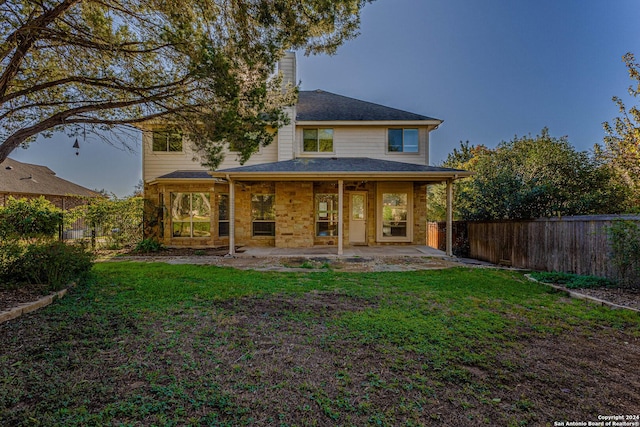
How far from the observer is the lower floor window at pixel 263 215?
41.7ft

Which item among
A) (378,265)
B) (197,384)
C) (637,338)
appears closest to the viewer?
(197,384)

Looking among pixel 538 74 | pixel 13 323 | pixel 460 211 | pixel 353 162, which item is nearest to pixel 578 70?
pixel 538 74

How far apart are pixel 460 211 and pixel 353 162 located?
498 centimetres

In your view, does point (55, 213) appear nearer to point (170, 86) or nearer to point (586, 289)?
point (170, 86)

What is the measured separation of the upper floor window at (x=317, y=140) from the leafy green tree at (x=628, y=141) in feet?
31.1

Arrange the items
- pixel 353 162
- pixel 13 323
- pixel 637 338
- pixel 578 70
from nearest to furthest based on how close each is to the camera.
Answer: pixel 637 338 → pixel 13 323 → pixel 353 162 → pixel 578 70

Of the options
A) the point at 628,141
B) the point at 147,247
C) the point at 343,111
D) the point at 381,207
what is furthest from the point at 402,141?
the point at 147,247

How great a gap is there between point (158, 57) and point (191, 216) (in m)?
7.74

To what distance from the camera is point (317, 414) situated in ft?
7.48

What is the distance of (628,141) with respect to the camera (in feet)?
33.4

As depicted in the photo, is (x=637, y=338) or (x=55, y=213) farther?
(x=55, y=213)

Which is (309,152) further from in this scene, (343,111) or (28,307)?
(28,307)

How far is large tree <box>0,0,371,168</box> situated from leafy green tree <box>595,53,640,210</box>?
10.5m

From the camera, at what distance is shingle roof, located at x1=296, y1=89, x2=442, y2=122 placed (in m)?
13.4
